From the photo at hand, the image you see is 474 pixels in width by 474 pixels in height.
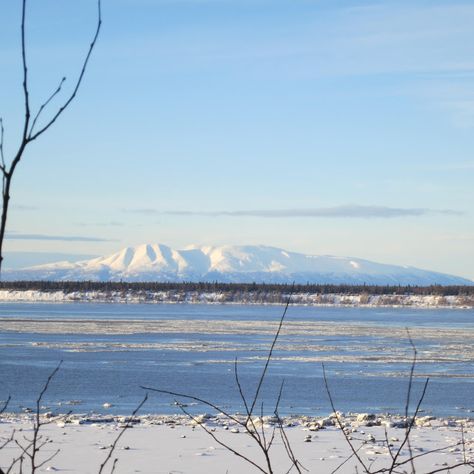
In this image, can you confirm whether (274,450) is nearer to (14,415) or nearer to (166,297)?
(14,415)

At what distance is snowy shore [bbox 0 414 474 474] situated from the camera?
1118cm

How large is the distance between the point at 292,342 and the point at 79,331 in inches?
456

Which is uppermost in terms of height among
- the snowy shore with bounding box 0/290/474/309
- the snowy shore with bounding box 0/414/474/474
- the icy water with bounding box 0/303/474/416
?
the snowy shore with bounding box 0/414/474/474

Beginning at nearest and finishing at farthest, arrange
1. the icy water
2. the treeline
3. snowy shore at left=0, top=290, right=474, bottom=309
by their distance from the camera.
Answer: the icy water, snowy shore at left=0, top=290, right=474, bottom=309, the treeline

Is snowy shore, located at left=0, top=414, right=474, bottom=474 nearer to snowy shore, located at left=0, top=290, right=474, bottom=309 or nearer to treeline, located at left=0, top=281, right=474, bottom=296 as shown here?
snowy shore, located at left=0, top=290, right=474, bottom=309

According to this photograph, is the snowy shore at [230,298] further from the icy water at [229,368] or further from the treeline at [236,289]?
the icy water at [229,368]

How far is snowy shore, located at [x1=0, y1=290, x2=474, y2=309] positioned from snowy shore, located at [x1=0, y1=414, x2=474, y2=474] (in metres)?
93.8

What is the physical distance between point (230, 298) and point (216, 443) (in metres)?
104

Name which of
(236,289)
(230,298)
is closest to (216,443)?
(230,298)

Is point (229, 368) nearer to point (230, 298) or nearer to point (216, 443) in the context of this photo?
point (216, 443)

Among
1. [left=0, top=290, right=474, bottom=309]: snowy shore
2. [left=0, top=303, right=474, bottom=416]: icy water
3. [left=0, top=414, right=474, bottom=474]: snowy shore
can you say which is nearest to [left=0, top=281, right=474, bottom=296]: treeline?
[left=0, top=290, right=474, bottom=309]: snowy shore

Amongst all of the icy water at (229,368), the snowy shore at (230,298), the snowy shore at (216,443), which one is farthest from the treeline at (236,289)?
the snowy shore at (216,443)

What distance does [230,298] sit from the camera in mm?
117250

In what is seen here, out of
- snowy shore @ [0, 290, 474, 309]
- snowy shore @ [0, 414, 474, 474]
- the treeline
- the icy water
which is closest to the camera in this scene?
snowy shore @ [0, 414, 474, 474]
